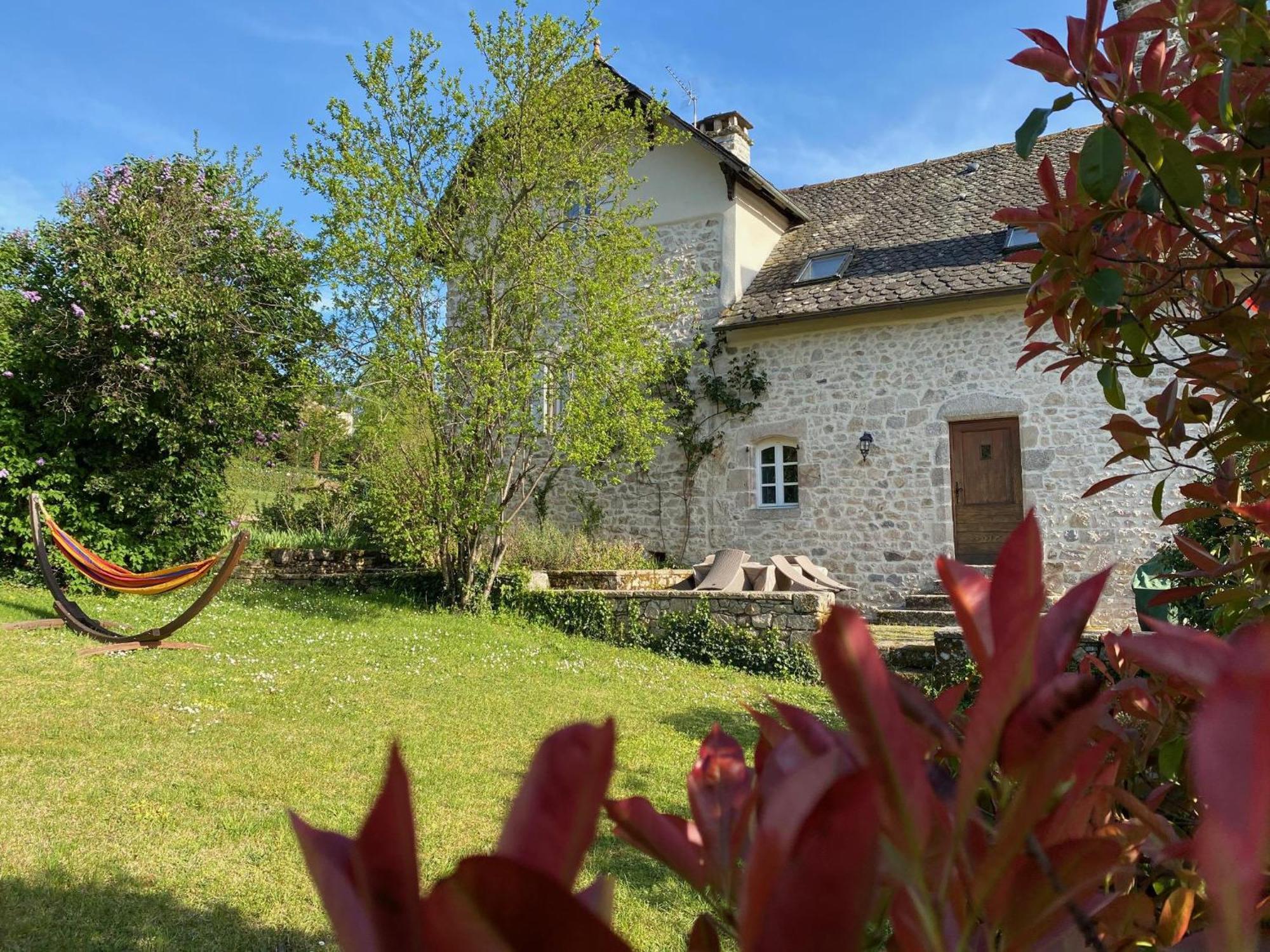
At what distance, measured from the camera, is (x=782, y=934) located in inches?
11.4

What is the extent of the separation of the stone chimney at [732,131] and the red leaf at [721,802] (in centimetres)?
1287

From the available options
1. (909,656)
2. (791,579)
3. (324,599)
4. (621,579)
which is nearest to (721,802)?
→ (909,656)

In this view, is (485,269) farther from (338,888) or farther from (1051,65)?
(338,888)

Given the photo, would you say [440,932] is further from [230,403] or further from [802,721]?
[230,403]

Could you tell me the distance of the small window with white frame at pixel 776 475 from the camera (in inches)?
454

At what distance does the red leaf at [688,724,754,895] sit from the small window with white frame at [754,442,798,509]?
36.1ft

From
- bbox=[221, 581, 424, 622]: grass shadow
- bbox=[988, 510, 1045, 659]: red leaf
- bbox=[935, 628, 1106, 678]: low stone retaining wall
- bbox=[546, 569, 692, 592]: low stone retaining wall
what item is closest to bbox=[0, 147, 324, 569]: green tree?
bbox=[221, 581, 424, 622]: grass shadow

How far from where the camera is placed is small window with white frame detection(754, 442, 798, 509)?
11.5m

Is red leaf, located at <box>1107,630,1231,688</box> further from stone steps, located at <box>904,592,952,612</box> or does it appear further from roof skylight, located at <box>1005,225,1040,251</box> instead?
roof skylight, located at <box>1005,225,1040,251</box>

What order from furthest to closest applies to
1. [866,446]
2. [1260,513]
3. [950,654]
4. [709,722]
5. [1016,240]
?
[866,446] → [1016,240] → [950,654] → [709,722] → [1260,513]

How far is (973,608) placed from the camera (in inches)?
17.1

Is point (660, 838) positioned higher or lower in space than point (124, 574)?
higher

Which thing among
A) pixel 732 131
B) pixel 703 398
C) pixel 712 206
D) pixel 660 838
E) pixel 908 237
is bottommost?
pixel 660 838

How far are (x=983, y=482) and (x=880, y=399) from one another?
1644mm
